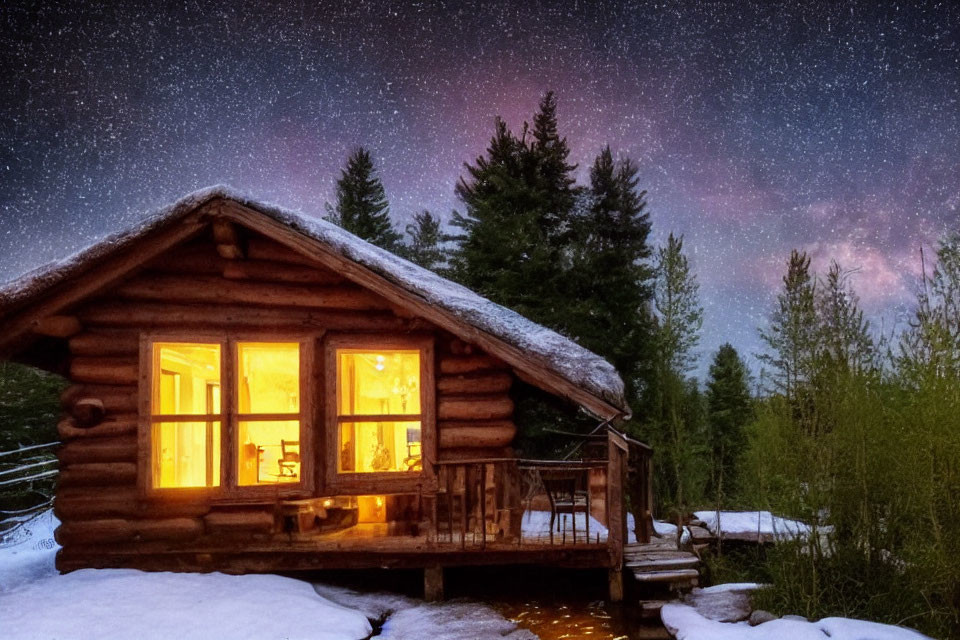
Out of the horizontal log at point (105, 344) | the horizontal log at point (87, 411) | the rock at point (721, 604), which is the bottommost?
the rock at point (721, 604)

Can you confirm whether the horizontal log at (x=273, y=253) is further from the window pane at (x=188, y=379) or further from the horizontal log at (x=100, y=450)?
the horizontal log at (x=100, y=450)

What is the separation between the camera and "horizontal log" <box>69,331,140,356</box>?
319 inches

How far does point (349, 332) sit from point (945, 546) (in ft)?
23.1

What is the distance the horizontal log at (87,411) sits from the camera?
8.02 meters

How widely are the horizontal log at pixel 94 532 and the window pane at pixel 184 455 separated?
65 cm

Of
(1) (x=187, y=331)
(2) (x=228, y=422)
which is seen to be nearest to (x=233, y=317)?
(1) (x=187, y=331)

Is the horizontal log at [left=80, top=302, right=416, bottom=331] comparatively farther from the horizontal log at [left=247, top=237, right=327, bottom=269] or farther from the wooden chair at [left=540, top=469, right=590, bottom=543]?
the wooden chair at [left=540, top=469, right=590, bottom=543]

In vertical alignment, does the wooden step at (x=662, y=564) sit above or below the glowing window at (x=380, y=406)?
below

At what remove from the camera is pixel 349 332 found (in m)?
8.59

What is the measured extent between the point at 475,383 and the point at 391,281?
1986mm

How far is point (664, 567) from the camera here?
774cm

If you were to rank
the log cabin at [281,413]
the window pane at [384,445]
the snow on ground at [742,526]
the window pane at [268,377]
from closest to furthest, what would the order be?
the log cabin at [281,413] < the window pane at [268,377] < the window pane at [384,445] < the snow on ground at [742,526]

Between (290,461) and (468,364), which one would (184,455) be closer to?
(290,461)

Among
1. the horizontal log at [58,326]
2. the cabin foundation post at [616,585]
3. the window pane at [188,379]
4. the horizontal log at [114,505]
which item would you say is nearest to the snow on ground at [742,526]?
the cabin foundation post at [616,585]
